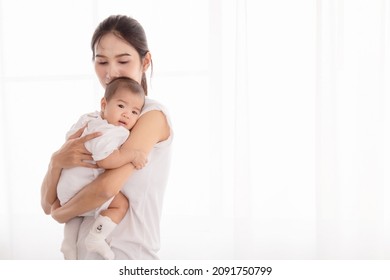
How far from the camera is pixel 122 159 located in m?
1.48

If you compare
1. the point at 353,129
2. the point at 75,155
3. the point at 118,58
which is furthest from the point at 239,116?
the point at 75,155

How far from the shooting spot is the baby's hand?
4.87ft

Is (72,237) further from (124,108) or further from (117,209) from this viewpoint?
(124,108)

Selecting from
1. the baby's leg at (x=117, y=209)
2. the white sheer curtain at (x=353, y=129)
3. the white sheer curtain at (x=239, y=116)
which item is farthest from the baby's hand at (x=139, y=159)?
the white sheer curtain at (x=353, y=129)

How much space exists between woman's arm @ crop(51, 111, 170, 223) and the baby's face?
0.08ft

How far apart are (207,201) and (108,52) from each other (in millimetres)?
755

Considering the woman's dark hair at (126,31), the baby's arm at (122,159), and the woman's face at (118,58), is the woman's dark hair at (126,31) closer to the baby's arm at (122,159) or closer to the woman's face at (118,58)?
the woman's face at (118,58)

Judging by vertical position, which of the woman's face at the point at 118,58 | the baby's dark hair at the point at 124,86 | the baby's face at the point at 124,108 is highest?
the woman's face at the point at 118,58

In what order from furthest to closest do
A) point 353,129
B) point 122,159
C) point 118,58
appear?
point 353,129 < point 118,58 < point 122,159

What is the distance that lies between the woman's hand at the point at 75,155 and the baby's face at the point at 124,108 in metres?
0.07

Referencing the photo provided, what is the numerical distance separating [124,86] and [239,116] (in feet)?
1.93

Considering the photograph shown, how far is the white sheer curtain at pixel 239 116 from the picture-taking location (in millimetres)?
1941

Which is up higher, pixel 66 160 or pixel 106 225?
pixel 66 160

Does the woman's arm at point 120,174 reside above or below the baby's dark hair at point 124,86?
below
